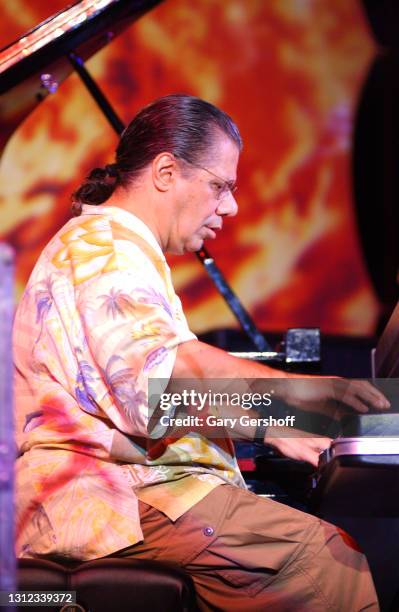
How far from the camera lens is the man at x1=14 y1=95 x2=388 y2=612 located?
162 cm

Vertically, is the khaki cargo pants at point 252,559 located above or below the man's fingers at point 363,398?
below

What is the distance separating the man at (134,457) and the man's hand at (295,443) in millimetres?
28

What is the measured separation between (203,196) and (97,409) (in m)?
0.53

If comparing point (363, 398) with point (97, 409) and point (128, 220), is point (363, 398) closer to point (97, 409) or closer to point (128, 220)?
point (97, 409)

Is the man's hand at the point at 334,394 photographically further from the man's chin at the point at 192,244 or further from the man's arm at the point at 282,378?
the man's chin at the point at 192,244

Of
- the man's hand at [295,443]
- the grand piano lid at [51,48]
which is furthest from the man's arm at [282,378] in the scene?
the grand piano lid at [51,48]

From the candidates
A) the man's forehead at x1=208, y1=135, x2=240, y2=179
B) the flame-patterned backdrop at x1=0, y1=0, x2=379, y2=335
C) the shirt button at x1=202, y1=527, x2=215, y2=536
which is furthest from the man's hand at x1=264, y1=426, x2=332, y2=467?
the flame-patterned backdrop at x1=0, y1=0, x2=379, y2=335

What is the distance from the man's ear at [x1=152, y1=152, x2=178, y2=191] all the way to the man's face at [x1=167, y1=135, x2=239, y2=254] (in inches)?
0.7

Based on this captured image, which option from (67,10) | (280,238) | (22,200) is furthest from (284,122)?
(67,10)

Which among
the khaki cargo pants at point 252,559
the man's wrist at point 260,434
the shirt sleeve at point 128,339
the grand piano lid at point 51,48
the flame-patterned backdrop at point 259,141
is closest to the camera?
the shirt sleeve at point 128,339

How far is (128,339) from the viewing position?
159 centimetres

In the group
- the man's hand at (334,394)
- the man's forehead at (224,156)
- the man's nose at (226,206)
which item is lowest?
the man's hand at (334,394)

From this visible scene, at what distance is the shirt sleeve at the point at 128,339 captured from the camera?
1.58 meters

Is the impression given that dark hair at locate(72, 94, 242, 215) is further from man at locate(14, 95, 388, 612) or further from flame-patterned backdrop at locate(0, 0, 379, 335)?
flame-patterned backdrop at locate(0, 0, 379, 335)
